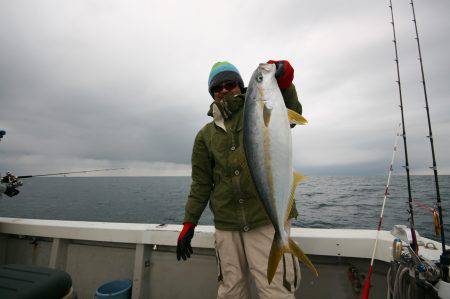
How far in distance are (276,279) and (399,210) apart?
19.0 m

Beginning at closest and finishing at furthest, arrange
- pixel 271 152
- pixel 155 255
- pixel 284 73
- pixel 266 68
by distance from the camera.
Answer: pixel 271 152 → pixel 266 68 → pixel 284 73 → pixel 155 255

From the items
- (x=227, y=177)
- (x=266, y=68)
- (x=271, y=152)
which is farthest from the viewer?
(x=227, y=177)

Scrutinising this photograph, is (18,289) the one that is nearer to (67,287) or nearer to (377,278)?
(67,287)

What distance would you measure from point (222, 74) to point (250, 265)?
2113 mm

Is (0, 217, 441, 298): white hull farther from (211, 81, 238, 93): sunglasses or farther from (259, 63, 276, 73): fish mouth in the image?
(259, 63, 276, 73): fish mouth

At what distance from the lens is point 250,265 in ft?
8.62

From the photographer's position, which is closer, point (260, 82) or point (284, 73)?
point (260, 82)

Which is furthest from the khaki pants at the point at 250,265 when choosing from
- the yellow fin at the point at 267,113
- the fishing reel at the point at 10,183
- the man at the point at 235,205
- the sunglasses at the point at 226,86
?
the fishing reel at the point at 10,183

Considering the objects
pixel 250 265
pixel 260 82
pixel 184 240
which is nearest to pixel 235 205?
pixel 250 265

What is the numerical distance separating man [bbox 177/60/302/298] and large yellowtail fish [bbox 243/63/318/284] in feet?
1.40

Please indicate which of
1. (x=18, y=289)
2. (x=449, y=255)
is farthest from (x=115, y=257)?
(x=449, y=255)

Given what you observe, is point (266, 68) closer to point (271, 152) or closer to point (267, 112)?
point (267, 112)

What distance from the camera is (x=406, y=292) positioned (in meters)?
2.35

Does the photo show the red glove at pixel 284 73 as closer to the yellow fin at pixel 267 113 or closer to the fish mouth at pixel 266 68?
the fish mouth at pixel 266 68
